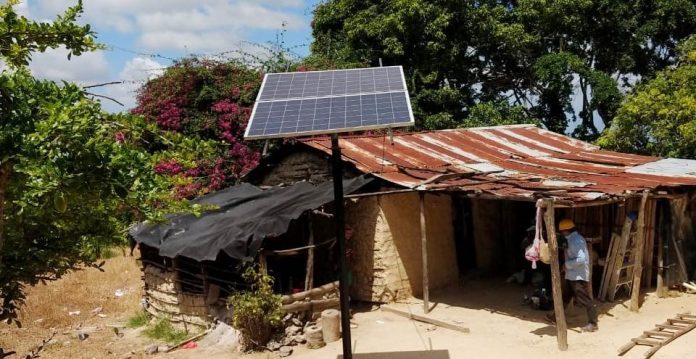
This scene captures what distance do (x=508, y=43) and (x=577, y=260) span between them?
39.1 ft

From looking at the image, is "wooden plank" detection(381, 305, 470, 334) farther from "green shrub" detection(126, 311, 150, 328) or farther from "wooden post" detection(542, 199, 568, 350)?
"green shrub" detection(126, 311, 150, 328)

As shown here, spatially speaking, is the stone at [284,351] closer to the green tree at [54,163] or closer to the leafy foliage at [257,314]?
the leafy foliage at [257,314]

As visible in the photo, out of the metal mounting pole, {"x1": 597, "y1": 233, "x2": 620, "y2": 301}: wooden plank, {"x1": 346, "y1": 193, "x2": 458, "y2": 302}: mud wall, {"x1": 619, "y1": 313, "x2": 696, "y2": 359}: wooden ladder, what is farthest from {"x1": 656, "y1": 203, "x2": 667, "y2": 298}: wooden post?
the metal mounting pole

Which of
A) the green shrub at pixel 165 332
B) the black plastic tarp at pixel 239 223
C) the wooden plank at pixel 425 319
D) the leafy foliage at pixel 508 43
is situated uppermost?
the leafy foliage at pixel 508 43

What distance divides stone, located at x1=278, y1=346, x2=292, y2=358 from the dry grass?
130 inches

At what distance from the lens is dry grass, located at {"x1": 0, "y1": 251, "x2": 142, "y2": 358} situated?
10.8 metres

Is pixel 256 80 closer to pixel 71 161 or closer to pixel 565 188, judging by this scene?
pixel 565 188

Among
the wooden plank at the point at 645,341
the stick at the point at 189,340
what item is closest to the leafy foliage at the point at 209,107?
the stick at the point at 189,340

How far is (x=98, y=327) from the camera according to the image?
1168 centimetres

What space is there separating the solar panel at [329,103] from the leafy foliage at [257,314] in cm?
323

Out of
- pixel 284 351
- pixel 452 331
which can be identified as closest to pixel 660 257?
pixel 452 331

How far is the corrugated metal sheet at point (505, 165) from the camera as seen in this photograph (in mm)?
9453

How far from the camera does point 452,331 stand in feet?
29.3

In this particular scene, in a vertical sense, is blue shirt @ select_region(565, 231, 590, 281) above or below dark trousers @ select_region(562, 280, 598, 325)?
above
